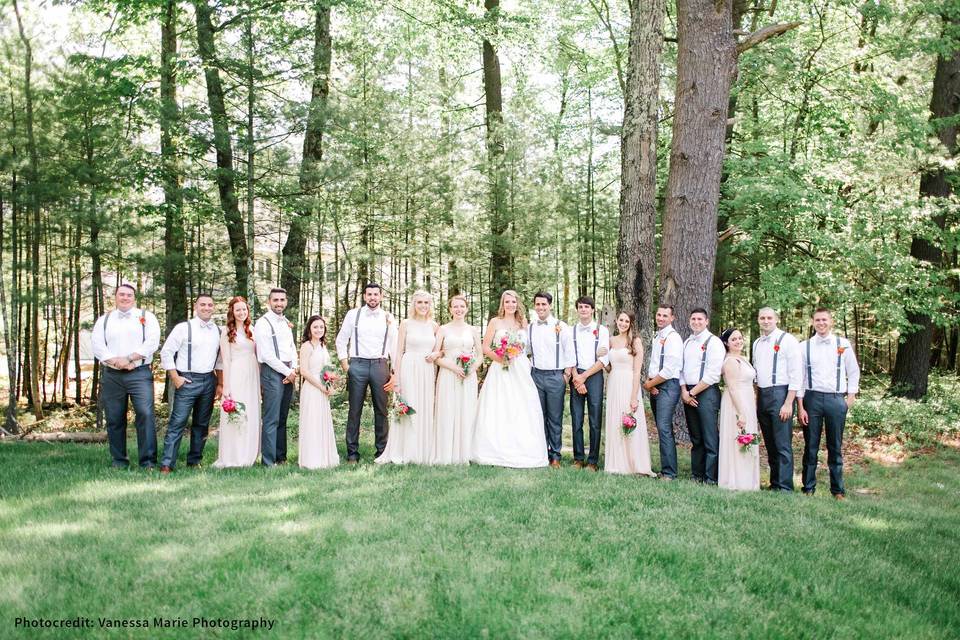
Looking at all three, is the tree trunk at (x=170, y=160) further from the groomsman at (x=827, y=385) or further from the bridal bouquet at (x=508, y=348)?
the groomsman at (x=827, y=385)

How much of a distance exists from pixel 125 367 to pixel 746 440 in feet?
22.6

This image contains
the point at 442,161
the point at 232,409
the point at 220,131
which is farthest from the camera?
the point at 442,161

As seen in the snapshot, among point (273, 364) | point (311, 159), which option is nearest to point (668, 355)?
point (273, 364)

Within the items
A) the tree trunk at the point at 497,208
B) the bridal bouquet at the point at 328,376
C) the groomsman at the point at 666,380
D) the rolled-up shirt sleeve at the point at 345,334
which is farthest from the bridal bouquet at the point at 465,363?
the tree trunk at the point at 497,208

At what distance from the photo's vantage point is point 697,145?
32.2 ft

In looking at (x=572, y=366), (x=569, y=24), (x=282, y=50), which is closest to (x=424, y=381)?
(x=572, y=366)

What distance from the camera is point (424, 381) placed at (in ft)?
27.0

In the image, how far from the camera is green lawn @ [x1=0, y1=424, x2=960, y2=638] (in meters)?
Answer: 3.88

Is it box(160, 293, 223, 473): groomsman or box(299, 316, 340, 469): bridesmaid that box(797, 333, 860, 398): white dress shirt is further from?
box(160, 293, 223, 473): groomsman

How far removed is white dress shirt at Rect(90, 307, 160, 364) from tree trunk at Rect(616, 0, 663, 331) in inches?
254

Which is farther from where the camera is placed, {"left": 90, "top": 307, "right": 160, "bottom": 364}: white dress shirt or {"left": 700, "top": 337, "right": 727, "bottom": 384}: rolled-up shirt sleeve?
{"left": 700, "top": 337, "right": 727, "bottom": 384}: rolled-up shirt sleeve

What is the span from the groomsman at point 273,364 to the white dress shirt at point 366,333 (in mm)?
637

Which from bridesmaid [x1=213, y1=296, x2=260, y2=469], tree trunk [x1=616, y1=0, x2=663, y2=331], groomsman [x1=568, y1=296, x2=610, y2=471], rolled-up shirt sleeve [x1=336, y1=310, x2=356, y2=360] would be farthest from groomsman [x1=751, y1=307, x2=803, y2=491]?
bridesmaid [x1=213, y1=296, x2=260, y2=469]

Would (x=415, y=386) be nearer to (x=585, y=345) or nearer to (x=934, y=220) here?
(x=585, y=345)
